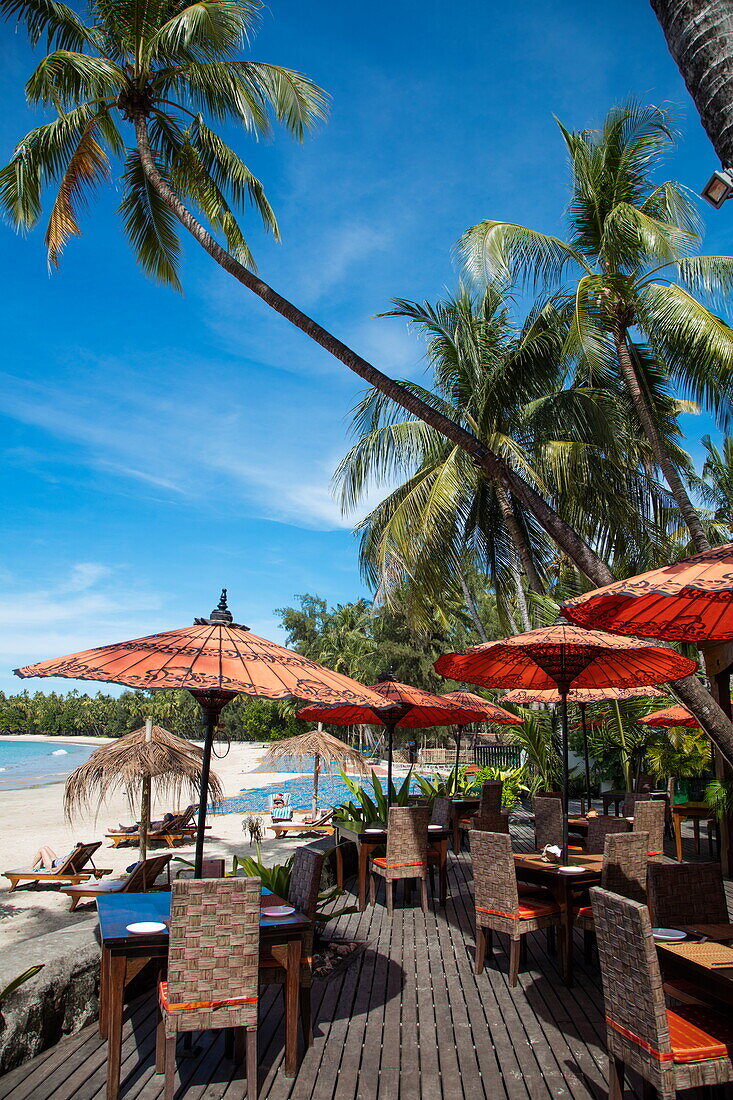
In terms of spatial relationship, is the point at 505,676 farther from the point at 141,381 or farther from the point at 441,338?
the point at 141,381

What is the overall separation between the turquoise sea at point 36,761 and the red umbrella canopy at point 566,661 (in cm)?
3732

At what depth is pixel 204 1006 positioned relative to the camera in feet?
9.52

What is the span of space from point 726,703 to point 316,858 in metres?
5.68

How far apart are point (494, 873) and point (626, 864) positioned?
89 cm

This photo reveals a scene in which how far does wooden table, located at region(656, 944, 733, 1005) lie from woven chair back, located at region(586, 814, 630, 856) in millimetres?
2829

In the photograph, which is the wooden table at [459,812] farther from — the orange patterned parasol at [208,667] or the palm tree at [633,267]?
the orange patterned parasol at [208,667]

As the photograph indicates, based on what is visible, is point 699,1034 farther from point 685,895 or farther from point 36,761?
point 36,761

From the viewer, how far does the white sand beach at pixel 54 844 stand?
373 inches

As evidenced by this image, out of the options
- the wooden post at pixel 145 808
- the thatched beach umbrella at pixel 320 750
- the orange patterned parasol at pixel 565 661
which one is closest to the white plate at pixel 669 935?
the orange patterned parasol at pixel 565 661

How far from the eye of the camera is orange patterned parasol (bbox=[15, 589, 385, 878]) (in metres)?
3.01

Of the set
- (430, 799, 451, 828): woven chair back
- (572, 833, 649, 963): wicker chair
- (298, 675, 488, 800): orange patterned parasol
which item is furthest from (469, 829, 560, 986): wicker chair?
(430, 799, 451, 828): woven chair back

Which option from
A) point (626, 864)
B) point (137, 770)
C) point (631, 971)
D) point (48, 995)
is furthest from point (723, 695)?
point (137, 770)

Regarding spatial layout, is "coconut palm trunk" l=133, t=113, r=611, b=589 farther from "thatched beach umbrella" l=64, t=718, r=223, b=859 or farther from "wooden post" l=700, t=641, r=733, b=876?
"thatched beach umbrella" l=64, t=718, r=223, b=859

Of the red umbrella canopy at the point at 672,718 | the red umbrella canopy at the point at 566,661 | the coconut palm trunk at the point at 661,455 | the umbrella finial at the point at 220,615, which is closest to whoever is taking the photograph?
the umbrella finial at the point at 220,615
